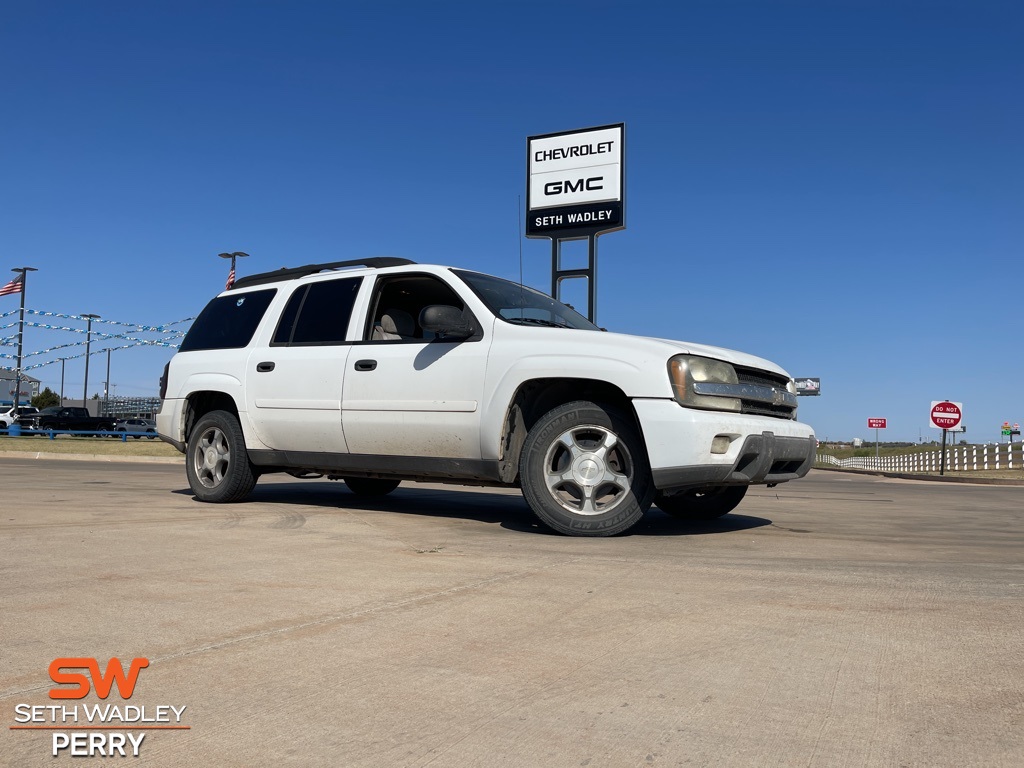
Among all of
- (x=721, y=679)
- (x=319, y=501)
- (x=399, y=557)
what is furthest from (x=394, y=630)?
(x=319, y=501)

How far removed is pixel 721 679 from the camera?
2.35m

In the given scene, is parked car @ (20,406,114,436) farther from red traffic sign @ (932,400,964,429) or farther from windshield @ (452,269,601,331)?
windshield @ (452,269,601,331)

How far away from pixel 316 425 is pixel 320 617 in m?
3.80

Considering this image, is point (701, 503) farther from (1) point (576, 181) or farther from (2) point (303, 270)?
(1) point (576, 181)

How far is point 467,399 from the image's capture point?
5.88 meters

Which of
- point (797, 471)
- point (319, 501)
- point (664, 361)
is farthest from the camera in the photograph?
point (319, 501)

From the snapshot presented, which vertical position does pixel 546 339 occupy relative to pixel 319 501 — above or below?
above

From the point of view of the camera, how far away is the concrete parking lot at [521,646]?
1.90 metres

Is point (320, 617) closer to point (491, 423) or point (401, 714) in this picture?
point (401, 714)

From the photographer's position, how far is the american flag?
1603 inches

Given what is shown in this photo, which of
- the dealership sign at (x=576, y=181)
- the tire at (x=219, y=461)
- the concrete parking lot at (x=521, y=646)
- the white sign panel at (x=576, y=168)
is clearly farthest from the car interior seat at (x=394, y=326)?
the white sign panel at (x=576, y=168)

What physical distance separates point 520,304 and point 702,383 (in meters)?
1.68

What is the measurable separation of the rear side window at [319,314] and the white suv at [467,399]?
0.01 metres

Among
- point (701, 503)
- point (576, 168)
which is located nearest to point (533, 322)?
point (701, 503)
